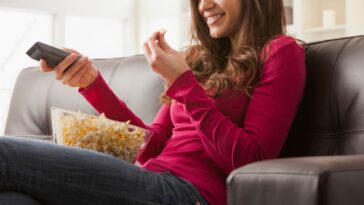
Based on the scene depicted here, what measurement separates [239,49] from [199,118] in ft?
0.95

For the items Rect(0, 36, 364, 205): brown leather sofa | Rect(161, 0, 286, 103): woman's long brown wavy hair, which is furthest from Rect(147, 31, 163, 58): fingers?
Rect(0, 36, 364, 205): brown leather sofa

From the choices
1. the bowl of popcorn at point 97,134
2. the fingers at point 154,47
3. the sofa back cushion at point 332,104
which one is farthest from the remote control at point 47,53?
the sofa back cushion at point 332,104

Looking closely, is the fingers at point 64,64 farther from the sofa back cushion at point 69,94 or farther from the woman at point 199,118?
the sofa back cushion at point 69,94

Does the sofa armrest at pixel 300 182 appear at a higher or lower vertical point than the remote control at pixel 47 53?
lower

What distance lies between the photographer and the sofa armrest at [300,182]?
2.80 feet

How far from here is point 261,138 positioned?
132 cm

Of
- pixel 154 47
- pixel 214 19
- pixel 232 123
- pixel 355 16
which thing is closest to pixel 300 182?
pixel 232 123

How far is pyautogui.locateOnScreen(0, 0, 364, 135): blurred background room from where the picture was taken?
3.87m

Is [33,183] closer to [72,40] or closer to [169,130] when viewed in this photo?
[169,130]

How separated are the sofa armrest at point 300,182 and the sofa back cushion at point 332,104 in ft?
1.17

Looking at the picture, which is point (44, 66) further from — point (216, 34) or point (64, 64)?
point (216, 34)

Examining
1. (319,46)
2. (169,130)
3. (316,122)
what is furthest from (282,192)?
(169,130)

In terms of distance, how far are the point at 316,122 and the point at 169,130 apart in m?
0.46

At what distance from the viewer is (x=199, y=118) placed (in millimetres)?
1325
